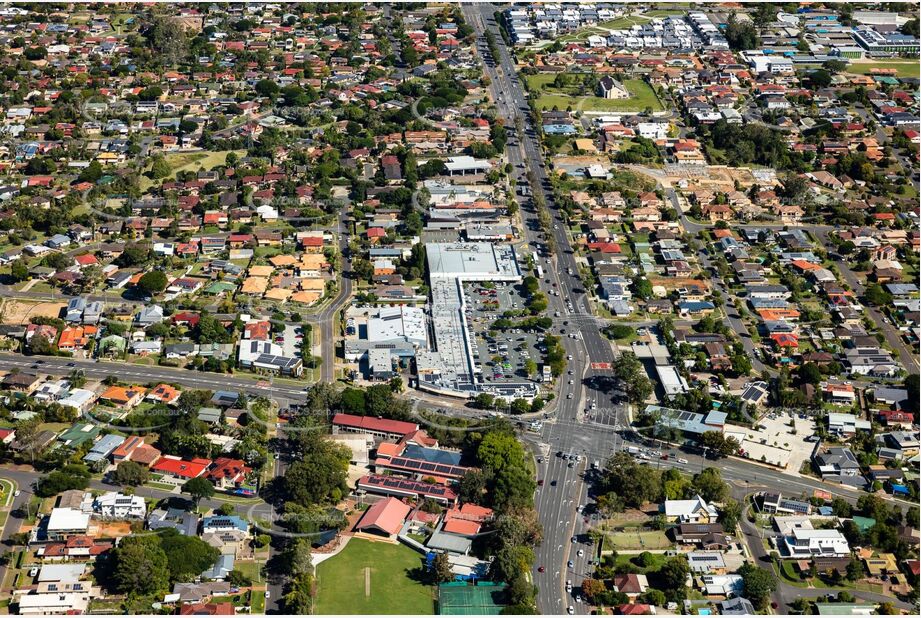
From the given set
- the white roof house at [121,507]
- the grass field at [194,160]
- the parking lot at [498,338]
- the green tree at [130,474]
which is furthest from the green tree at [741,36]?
the white roof house at [121,507]

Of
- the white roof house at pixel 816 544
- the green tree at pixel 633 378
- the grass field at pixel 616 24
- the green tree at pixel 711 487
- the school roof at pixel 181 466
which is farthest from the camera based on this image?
the grass field at pixel 616 24

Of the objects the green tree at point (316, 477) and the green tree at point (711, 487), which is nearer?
the green tree at point (316, 477)

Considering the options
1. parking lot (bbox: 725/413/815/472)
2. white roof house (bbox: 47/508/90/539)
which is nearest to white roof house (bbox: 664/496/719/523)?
parking lot (bbox: 725/413/815/472)

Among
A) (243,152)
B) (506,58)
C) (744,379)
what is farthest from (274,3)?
(744,379)

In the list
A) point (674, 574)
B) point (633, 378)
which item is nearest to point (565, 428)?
point (633, 378)

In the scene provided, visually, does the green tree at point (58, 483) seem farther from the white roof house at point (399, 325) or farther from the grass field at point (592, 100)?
the grass field at point (592, 100)

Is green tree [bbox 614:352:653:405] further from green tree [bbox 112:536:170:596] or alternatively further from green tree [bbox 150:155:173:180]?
green tree [bbox 150:155:173:180]
